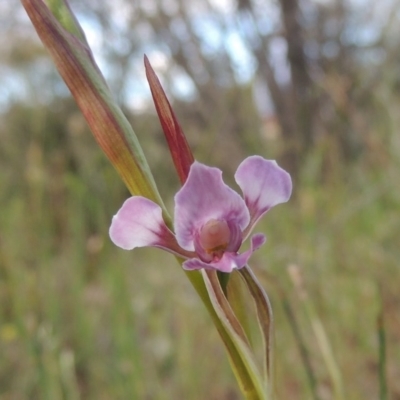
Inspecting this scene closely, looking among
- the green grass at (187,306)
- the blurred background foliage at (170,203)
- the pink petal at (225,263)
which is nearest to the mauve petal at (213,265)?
the pink petal at (225,263)

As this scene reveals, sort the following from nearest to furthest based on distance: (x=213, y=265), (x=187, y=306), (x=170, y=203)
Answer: (x=213, y=265) → (x=187, y=306) → (x=170, y=203)

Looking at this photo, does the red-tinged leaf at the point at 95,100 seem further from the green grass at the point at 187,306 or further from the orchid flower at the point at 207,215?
the green grass at the point at 187,306

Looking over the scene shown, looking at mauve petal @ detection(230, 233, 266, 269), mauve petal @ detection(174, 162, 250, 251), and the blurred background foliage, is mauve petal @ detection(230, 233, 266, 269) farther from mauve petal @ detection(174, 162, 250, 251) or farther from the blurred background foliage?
the blurred background foliage

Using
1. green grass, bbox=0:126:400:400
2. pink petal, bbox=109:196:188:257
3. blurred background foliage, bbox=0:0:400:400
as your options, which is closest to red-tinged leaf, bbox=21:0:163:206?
pink petal, bbox=109:196:188:257

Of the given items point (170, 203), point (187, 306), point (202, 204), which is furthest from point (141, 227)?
point (170, 203)

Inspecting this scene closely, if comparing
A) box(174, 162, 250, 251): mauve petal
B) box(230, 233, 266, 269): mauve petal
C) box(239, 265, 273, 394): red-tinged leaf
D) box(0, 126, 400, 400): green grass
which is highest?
box(174, 162, 250, 251): mauve petal

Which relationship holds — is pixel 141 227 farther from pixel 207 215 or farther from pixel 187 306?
pixel 187 306
